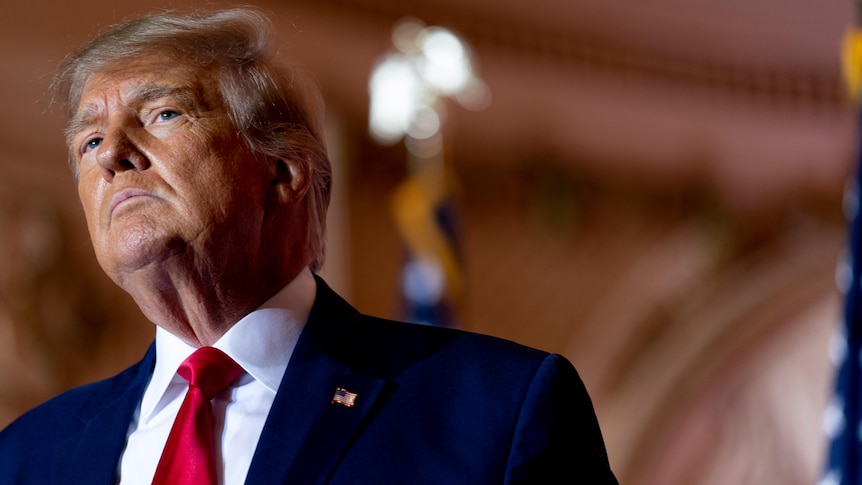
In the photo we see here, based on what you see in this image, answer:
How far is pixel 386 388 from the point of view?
1.93 metres

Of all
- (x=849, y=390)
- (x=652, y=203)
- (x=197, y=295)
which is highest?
(x=652, y=203)

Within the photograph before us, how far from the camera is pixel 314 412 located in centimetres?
188

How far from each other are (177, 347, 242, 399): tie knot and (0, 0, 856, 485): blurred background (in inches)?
223

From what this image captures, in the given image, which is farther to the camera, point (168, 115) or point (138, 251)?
point (168, 115)

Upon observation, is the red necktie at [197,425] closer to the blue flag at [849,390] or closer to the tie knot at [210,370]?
the tie knot at [210,370]

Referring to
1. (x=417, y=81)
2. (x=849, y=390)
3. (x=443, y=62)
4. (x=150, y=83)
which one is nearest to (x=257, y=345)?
(x=150, y=83)

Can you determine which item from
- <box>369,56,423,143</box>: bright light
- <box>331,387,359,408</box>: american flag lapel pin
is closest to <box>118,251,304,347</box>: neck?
<box>331,387,359,408</box>: american flag lapel pin

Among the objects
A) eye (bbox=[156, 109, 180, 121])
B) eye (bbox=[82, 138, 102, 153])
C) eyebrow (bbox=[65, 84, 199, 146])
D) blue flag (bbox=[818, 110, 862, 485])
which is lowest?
blue flag (bbox=[818, 110, 862, 485])

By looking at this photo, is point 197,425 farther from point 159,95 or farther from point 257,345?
point 159,95

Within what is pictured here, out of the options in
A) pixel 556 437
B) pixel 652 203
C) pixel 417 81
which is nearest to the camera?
pixel 556 437

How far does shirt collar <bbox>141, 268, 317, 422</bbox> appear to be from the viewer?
198 cm

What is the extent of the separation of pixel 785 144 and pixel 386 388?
7.26 meters

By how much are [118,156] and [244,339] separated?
1.13ft

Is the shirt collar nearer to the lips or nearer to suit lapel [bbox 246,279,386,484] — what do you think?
suit lapel [bbox 246,279,386,484]
